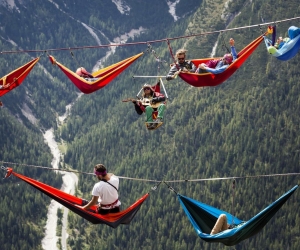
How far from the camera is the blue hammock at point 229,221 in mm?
67250

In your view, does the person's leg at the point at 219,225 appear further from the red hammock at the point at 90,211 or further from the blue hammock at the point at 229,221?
the red hammock at the point at 90,211

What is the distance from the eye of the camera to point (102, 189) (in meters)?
67.7

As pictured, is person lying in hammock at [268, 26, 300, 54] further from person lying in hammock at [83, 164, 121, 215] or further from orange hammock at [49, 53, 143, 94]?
person lying in hammock at [83, 164, 121, 215]

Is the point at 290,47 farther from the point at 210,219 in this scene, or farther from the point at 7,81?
the point at 7,81

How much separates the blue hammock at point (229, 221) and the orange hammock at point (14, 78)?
17.2m

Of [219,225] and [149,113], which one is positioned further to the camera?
[149,113]

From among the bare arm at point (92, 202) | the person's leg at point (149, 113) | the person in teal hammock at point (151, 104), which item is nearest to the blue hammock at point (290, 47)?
the person in teal hammock at point (151, 104)

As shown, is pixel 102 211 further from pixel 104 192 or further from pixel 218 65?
pixel 218 65

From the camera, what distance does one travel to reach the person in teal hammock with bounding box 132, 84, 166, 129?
81575mm

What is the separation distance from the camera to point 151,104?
81938 millimetres

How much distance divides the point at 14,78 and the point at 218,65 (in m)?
14.1

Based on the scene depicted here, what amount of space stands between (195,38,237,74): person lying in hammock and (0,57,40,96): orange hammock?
1154cm

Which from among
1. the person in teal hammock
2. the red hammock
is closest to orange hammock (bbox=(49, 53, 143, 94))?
the person in teal hammock

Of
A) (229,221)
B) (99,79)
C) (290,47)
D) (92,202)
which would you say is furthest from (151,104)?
(92,202)
